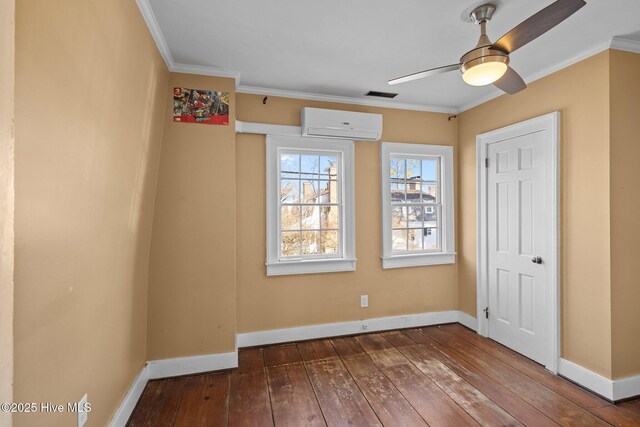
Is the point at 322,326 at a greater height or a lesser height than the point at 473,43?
lesser

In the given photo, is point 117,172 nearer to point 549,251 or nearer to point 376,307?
point 376,307

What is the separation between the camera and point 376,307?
3484 mm

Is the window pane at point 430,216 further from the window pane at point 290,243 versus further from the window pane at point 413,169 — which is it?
the window pane at point 290,243

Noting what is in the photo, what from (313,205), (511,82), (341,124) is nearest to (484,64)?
(511,82)

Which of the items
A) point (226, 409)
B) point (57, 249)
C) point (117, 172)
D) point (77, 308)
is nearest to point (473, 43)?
point (117, 172)

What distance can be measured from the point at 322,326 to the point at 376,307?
66 cm

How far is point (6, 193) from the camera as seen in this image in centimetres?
85

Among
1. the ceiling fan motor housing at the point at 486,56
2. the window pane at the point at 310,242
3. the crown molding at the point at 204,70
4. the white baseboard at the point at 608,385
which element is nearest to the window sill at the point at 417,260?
the window pane at the point at 310,242

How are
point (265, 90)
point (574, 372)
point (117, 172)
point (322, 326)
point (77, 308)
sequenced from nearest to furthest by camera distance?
point (77, 308)
point (117, 172)
point (574, 372)
point (265, 90)
point (322, 326)

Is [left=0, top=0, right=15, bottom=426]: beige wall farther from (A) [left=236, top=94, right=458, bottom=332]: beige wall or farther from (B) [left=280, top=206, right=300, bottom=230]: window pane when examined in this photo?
(B) [left=280, top=206, right=300, bottom=230]: window pane

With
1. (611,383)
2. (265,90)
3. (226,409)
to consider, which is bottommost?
(226,409)

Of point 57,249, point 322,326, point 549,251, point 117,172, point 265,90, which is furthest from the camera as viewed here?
point 322,326

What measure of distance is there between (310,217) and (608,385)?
272cm

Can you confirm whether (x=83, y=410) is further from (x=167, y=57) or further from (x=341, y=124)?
(x=341, y=124)
